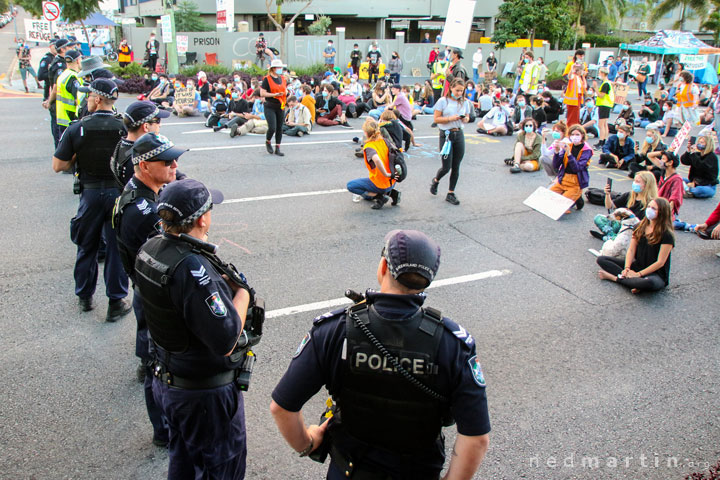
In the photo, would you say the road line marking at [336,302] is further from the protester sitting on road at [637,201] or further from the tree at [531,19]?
the tree at [531,19]

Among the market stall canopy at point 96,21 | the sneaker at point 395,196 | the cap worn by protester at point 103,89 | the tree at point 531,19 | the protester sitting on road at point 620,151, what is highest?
the tree at point 531,19

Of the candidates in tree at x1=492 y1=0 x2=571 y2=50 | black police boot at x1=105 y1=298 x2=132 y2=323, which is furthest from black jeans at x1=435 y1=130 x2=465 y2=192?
tree at x1=492 y1=0 x2=571 y2=50

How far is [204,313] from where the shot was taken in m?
2.56

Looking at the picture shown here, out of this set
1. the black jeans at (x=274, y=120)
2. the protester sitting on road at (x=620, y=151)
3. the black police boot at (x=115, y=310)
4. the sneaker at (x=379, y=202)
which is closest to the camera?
the black police boot at (x=115, y=310)

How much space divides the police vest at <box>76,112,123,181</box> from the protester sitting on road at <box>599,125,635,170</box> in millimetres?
10443

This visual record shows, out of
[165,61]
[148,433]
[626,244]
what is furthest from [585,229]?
[165,61]

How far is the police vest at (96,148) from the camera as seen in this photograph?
505cm

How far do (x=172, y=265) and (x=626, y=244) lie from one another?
5936 mm

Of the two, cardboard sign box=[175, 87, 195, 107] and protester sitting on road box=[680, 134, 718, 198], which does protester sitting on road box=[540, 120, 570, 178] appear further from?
cardboard sign box=[175, 87, 195, 107]

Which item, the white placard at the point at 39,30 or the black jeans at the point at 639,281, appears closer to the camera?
the black jeans at the point at 639,281

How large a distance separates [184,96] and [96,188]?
40.1 ft

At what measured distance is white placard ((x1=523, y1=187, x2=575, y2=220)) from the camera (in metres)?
8.80

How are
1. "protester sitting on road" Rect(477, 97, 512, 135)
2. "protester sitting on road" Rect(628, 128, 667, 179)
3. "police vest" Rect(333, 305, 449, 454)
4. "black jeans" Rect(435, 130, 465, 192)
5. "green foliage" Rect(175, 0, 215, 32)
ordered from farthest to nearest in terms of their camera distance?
"green foliage" Rect(175, 0, 215, 32) → "protester sitting on road" Rect(477, 97, 512, 135) → "protester sitting on road" Rect(628, 128, 667, 179) → "black jeans" Rect(435, 130, 465, 192) → "police vest" Rect(333, 305, 449, 454)

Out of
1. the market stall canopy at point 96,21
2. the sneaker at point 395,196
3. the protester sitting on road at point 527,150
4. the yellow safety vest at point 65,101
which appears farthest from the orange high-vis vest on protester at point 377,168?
the market stall canopy at point 96,21
